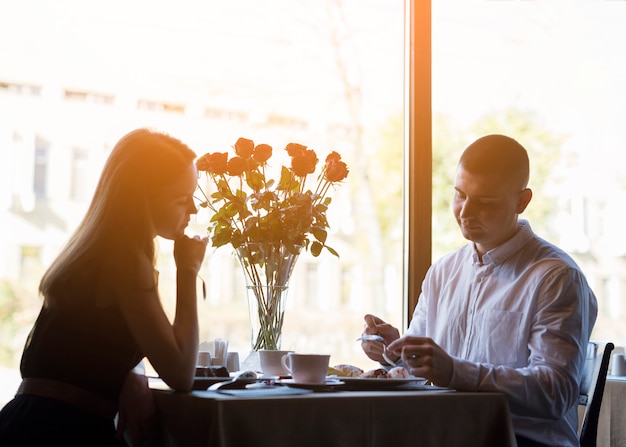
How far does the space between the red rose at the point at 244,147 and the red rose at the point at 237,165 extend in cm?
2

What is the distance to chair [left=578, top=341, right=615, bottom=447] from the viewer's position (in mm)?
2166

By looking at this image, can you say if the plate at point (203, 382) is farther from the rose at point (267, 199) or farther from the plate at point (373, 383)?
the rose at point (267, 199)

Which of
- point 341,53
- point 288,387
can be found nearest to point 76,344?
point 288,387

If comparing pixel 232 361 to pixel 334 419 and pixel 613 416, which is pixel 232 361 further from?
pixel 613 416

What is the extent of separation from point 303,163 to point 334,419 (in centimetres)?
87

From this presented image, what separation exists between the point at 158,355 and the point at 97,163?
217 cm

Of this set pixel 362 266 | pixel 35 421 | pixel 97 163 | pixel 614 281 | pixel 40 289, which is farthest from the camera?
pixel 614 281

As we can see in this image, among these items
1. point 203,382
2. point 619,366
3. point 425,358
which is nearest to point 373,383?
point 425,358

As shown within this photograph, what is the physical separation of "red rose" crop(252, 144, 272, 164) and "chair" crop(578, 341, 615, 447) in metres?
1.06

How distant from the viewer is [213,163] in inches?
87.7

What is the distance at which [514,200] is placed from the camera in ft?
7.38

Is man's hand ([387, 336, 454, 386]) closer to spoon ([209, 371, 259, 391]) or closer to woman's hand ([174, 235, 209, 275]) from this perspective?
spoon ([209, 371, 259, 391])

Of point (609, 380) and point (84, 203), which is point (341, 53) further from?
point (609, 380)

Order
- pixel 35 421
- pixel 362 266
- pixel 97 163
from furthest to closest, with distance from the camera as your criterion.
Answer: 1. pixel 362 266
2. pixel 97 163
3. pixel 35 421
